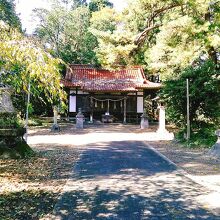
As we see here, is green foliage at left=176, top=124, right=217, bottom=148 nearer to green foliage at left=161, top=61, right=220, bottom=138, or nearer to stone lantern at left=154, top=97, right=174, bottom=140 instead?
green foliage at left=161, top=61, right=220, bottom=138

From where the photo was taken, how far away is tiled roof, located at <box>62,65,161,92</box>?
2769 centimetres

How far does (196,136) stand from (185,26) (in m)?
6.69

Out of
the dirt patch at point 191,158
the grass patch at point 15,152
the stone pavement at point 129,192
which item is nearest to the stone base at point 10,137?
the grass patch at point 15,152

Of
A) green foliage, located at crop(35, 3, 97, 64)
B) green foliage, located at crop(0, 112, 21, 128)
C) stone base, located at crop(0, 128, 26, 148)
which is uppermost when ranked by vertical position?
green foliage, located at crop(35, 3, 97, 64)

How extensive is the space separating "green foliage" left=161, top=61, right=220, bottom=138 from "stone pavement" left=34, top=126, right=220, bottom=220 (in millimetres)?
5580

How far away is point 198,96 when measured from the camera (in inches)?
580

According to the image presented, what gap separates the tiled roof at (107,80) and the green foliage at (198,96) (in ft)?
37.8

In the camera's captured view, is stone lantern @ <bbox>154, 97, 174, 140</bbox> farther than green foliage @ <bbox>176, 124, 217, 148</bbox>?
Yes

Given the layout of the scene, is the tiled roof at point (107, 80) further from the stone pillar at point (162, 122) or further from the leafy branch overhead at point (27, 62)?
the leafy branch overhead at point (27, 62)

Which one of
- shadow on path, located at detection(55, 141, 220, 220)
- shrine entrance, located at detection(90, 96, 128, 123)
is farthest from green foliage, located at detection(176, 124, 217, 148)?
shrine entrance, located at detection(90, 96, 128, 123)

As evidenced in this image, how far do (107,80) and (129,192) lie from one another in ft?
75.8

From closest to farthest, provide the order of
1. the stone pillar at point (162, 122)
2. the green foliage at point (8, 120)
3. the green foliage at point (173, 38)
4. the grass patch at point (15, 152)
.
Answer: the grass patch at point (15, 152) → the green foliage at point (8, 120) → the green foliage at point (173, 38) → the stone pillar at point (162, 122)

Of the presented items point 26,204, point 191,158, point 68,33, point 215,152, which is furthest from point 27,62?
point 68,33

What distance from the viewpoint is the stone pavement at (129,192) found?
534cm
